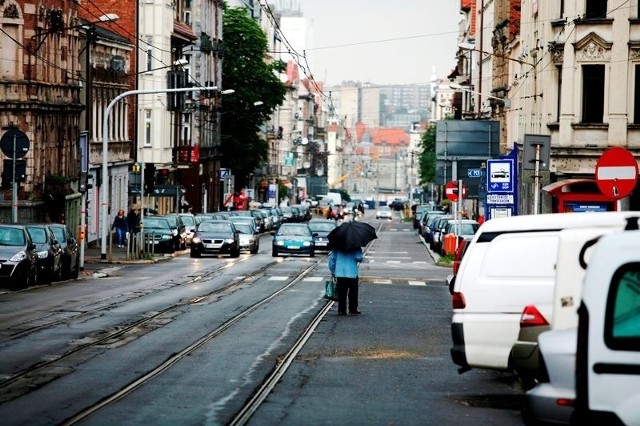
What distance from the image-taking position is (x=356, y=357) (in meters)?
21.2

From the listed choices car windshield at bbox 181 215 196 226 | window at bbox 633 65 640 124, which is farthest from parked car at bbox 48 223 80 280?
car windshield at bbox 181 215 196 226

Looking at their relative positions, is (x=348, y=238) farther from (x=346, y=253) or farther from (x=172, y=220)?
(x=172, y=220)

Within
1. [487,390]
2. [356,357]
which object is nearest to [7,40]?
[356,357]

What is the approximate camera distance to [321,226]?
7381cm

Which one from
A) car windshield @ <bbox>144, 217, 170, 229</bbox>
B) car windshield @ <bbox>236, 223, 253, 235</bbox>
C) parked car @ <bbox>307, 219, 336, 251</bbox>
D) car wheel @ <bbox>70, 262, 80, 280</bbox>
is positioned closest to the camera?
car wheel @ <bbox>70, 262, 80, 280</bbox>

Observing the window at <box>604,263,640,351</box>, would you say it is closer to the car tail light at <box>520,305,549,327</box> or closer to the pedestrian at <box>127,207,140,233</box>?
the car tail light at <box>520,305,549,327</box>

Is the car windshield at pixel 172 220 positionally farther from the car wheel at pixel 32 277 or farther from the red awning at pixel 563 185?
the car wheel at pixel 32 277

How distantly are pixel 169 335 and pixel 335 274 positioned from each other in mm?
5673

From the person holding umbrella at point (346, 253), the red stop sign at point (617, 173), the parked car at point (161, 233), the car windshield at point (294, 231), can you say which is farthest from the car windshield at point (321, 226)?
the red stop sign at point (617, 173)

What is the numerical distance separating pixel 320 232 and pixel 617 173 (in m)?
49.5

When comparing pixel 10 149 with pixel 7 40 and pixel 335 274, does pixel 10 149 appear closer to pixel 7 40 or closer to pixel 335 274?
pixel 335 274

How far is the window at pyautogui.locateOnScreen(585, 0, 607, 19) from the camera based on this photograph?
157 ft

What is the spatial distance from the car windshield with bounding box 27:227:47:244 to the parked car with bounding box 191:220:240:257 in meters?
21.5

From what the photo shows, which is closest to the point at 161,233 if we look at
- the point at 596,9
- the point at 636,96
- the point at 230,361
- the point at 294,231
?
the point at 294,231
